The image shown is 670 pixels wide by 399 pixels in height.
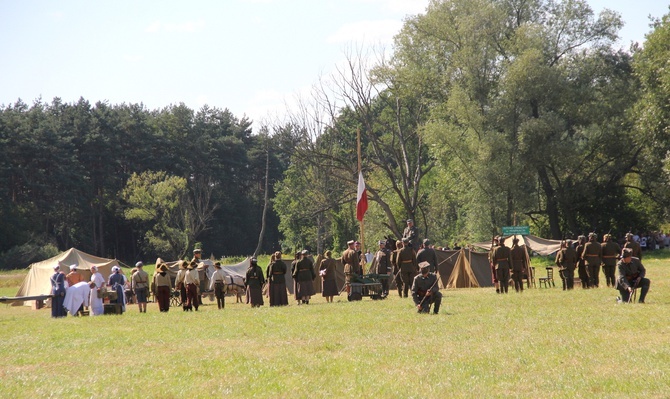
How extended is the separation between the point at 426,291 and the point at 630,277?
5028mm

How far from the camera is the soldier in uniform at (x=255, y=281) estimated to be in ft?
90.3

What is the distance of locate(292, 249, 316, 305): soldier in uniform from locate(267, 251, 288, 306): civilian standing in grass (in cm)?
45

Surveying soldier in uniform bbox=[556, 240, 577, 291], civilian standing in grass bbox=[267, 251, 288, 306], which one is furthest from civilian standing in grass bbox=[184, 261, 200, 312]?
soldier in uniform bbox=[556, 240, 577, 291]

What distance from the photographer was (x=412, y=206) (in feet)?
183

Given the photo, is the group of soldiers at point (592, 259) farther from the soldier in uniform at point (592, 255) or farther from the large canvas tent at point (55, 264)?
the large canvas tent at point (55, 264)

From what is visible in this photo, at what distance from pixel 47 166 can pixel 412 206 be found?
3690 centimetres

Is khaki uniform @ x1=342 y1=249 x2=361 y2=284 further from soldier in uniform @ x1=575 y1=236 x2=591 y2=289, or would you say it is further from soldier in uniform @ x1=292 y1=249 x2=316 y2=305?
soldier in uniform @ x1=575 y1=236 x2=591 y2=289

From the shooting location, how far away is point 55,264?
38156mm

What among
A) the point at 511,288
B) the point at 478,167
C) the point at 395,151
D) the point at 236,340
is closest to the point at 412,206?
the point at 395,151

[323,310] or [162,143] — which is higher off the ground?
[162,143]

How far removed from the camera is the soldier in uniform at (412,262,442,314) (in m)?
20.5

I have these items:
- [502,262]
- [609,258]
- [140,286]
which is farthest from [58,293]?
[609,258]

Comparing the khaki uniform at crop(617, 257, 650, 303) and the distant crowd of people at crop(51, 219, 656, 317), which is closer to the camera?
the khaki uniform at crop(617, 257, 650, 303)

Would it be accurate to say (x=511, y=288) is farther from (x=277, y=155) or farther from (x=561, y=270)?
(x=277, y=155)
